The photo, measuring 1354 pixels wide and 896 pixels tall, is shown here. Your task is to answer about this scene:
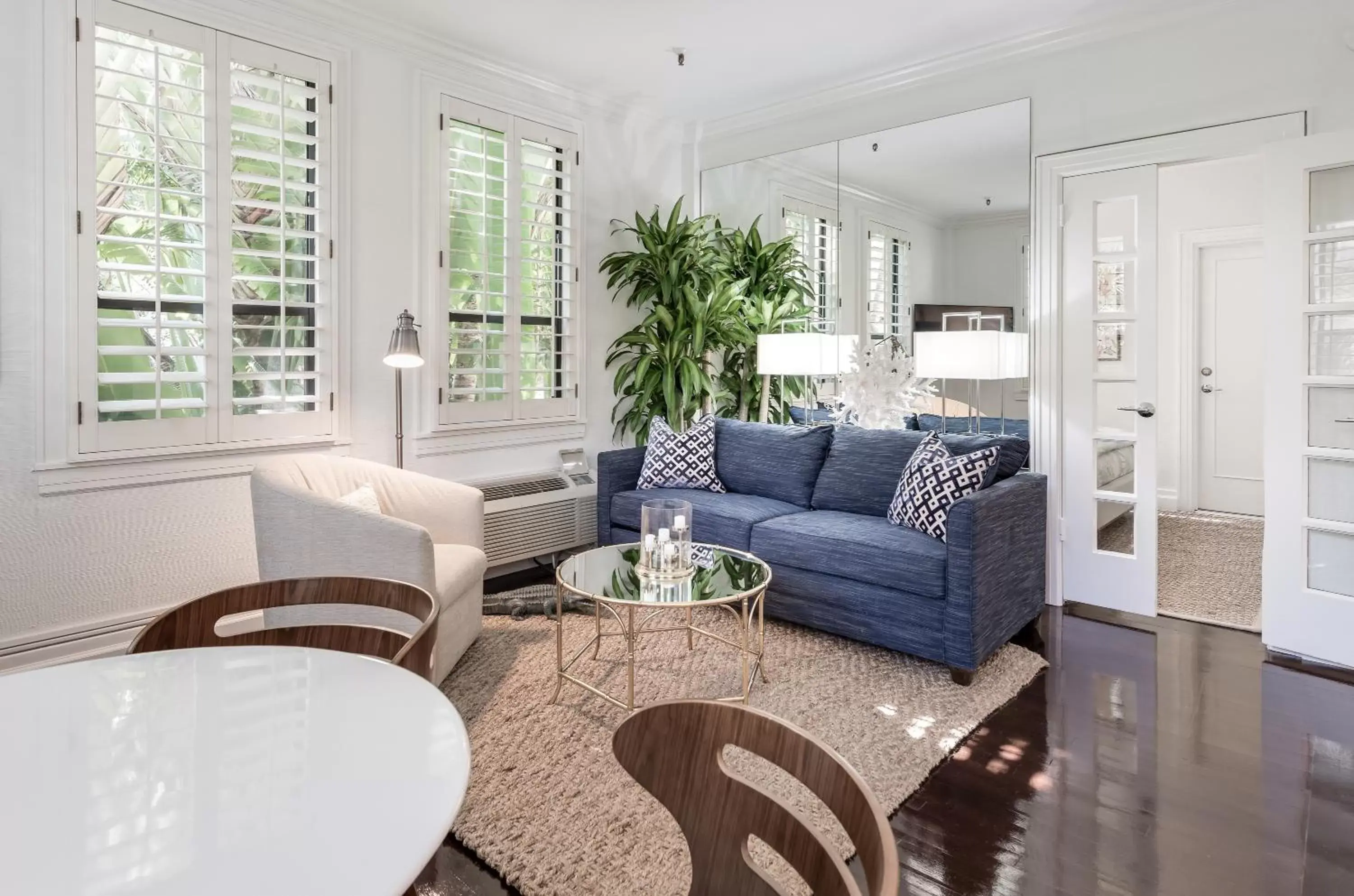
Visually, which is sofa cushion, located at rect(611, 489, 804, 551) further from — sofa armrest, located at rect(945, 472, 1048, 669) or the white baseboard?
the white baseboard

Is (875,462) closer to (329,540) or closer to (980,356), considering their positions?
(980,356)

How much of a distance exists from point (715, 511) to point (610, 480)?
2.45 feet

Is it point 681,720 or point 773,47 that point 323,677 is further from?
point 773,47

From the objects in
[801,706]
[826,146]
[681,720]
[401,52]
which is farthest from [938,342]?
[681,720]

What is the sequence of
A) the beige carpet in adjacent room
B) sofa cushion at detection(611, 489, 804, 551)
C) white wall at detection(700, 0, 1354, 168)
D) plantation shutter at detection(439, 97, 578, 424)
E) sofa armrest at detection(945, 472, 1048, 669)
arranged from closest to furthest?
1. sofa armrest at detection(945, 472, 1048, 669)
2. white wall at detection(700, 0, 1354, 168)
3. sofa cushion at detection(611, 489, 804, 551)
4. the beige carpet in adjacent room
5. plantation shutter at detection(439, 97, 578, 424)

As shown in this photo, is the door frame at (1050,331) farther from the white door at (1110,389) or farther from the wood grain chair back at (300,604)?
the wood grain chair back at (300,604)

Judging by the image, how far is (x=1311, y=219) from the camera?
312cm

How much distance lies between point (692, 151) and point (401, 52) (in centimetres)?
208

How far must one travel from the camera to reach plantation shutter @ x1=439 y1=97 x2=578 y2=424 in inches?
162

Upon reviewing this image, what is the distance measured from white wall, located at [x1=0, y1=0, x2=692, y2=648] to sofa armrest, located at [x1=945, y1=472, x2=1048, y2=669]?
2.51 m

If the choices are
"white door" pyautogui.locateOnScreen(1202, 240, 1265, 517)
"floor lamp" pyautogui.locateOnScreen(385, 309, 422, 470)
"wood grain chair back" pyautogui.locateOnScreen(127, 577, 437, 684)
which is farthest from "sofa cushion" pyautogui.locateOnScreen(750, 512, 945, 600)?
"white door" pyautogui.locateOnScreen(1202, 240, 1265, 517)

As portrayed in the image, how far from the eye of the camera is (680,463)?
14.0 feet

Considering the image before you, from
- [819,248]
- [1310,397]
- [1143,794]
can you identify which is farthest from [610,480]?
[1310,397]

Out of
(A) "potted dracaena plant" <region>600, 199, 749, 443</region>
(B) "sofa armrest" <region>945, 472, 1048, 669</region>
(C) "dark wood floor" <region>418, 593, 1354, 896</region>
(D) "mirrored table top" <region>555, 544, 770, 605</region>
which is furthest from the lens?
(A) "potted dracaena plant" <region>600, 199, 749, 443</region>
